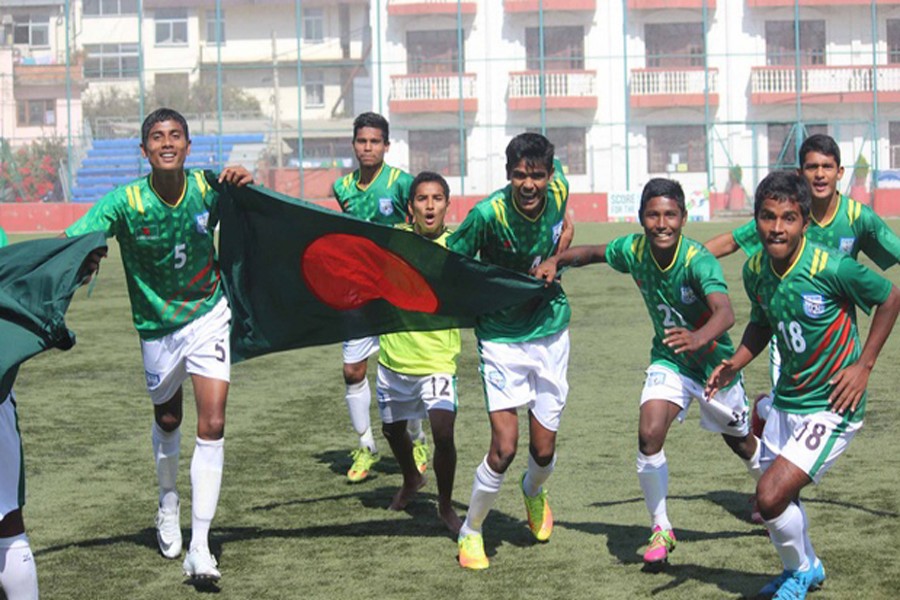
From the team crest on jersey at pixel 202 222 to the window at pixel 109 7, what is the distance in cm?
3576

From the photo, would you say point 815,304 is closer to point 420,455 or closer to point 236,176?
point 236,176

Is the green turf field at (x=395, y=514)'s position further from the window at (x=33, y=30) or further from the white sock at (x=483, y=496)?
the window at (x=33, y=30)

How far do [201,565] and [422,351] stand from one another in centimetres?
193

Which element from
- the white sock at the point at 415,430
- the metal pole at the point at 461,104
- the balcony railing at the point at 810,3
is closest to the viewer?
the white sock at the point at 415,430

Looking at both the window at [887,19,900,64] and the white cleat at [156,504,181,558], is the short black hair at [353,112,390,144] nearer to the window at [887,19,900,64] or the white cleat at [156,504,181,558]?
the white cleat at [156,504,181,558]

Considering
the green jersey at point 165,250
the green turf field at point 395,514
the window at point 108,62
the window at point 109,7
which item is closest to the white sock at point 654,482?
the green turf field at point 395,514

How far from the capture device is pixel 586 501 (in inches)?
296

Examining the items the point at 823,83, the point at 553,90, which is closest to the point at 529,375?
the point at 553,90

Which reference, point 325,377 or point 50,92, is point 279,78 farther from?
point 325,377

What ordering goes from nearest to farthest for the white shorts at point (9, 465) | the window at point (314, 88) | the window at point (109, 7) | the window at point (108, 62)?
the white shorts at point (9, 465)
the window at point (109, 7)
the window at point (108, 62)
the window at point (314, 88)

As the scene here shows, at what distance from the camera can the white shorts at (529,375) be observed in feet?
21.4

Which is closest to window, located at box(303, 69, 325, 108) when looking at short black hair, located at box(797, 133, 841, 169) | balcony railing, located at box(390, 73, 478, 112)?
balcony railing, located at box(390, 73, 478, 112)

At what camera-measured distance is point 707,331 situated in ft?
19.2

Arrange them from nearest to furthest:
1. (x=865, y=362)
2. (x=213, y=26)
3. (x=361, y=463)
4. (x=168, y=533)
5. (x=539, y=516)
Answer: (x=865, y=362)
(x=168, y=533)
(x=539, y=516)
(x=361, y=463)
(x=213, y=26)
